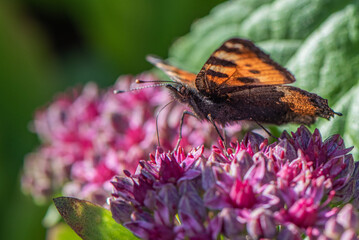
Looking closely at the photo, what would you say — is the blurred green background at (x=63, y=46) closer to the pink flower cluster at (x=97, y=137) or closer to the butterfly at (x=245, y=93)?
the pink flower cluster at (x=97, y=137)

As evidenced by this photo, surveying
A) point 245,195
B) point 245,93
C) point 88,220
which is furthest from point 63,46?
point 245,195

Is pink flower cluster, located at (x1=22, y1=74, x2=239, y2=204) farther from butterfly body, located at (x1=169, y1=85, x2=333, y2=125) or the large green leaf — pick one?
the large green leaf

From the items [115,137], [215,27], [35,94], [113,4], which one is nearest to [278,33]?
[215,27]

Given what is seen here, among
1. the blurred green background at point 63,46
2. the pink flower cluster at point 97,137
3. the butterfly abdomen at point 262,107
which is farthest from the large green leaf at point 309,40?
the blurred green background at point 63,46

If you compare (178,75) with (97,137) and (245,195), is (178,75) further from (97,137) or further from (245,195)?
(245,195)

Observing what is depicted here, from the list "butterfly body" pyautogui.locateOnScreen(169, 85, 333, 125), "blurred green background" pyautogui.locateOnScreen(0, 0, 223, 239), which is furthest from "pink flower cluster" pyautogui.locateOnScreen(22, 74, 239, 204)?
"blurred green background" pyautogui.locateOnScreen(0, 0, 223, 239)
